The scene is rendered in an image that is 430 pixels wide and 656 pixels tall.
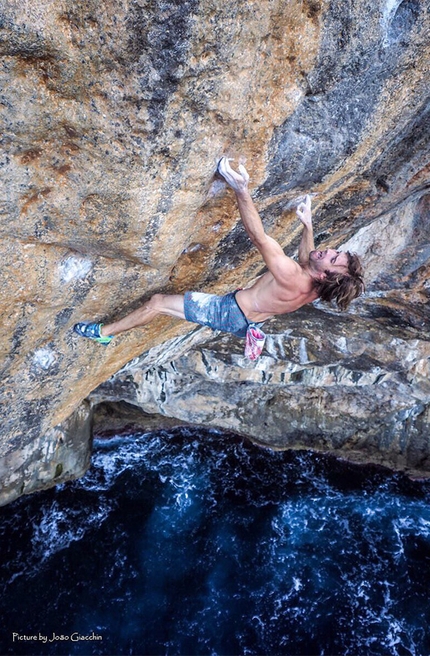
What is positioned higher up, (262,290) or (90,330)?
(90,330)

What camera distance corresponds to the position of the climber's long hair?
446 cm

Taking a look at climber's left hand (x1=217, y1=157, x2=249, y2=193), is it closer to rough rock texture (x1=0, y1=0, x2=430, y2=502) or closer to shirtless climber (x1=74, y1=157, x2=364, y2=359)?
shirtless climber (x1=74, y1=157, x2=364, y2=359)

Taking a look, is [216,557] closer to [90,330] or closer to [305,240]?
[90,330]

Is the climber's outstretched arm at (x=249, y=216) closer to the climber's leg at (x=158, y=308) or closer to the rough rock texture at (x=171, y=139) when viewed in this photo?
the rough rock texture at (x=171, y=139)

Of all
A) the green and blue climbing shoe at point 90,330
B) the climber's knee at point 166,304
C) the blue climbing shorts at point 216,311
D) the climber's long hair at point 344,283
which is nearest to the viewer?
the climber's long hair at point 344,283

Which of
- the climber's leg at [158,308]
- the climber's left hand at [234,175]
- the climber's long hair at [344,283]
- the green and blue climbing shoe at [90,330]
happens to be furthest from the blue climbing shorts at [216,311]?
the climber's left hand at [234,175]

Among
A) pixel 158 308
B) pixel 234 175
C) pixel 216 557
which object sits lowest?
pixel 216 557

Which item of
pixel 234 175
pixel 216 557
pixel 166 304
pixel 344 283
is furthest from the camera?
pixel 216 557

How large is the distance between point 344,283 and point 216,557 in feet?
23.0

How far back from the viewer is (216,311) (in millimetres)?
5109

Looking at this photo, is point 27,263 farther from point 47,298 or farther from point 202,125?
point 202,125

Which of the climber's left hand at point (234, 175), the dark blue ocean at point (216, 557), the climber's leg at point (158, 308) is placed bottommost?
the dark blue ocean at point (216, 557)

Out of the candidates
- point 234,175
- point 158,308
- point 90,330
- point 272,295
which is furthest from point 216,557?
point 234,175

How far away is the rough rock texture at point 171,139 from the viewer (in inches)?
122
